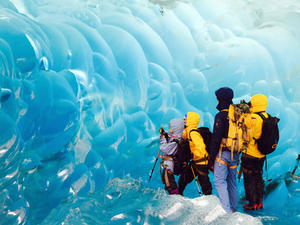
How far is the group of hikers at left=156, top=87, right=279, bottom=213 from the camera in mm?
2666

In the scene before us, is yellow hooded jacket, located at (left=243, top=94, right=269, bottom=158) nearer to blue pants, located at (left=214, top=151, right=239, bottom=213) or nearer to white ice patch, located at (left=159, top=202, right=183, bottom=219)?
blue pants, located at (left=214, top=151, right=239, bottom=213)

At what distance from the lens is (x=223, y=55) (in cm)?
372

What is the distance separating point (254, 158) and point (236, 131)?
0.44m

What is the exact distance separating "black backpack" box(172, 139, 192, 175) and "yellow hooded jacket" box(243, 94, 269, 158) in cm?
58

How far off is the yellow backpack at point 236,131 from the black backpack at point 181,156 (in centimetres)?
43

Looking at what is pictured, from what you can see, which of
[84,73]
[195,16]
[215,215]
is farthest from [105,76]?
[215,215]

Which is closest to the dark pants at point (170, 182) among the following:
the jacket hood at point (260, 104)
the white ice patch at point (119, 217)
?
the white ice patch at point (119, 217)

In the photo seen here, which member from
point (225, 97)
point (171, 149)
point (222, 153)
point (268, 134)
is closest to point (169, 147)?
point (171, 149)

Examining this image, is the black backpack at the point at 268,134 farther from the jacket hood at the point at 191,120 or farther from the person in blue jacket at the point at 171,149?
the person in blue jacket at the point at 171,149

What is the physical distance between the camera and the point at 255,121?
2.71 m

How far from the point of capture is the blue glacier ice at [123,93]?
8.93ft

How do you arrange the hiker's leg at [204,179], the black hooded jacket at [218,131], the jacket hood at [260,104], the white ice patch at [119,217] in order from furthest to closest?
1. the hiker's leg at [204,179]
2. the jacket hood at [260,104]
3. the black hooded jacket at [218,131]
4. the white ice patch at [119,217]

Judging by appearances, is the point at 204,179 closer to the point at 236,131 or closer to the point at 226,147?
the point at 226,147

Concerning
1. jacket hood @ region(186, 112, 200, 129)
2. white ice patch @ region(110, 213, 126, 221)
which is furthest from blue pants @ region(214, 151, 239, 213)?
white ice patch @ region(110, 213, 126, 221)
